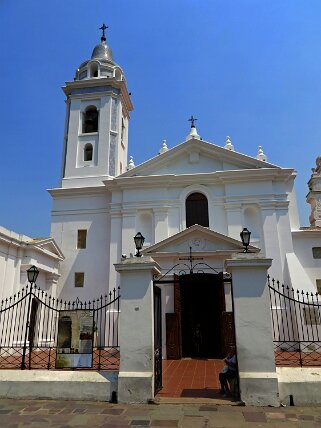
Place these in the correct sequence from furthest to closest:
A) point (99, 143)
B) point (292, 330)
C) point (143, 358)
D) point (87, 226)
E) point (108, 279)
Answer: point (99, 143) → point (87, 226) → point (108, 279) → point (292, 330) → point (143, 358)

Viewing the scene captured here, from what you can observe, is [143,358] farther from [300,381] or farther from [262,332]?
[300,381]

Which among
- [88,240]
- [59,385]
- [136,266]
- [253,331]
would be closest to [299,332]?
[253,331]

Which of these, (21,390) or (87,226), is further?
(87,226)

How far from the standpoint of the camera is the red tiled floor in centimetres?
858

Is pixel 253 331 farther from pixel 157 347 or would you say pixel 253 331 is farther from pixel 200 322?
pixel 200 322

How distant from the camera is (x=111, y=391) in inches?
313

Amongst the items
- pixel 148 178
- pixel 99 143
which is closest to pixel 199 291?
pixel 148 178

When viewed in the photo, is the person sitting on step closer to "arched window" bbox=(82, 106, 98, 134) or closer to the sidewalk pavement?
the sidewalk pavement

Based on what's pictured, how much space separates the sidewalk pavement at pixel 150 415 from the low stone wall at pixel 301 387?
20 cm

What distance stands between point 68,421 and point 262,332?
4228mm

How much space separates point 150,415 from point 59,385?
7.89ft

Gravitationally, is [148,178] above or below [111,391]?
above

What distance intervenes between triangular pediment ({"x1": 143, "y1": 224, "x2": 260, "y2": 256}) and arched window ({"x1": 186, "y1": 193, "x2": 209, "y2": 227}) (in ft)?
6.29

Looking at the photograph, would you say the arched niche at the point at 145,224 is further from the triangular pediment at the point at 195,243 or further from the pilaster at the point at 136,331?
the pilaster at the point at 136,331
